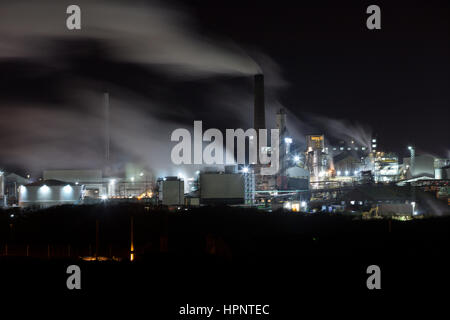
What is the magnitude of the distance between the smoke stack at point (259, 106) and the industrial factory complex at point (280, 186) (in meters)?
0.09

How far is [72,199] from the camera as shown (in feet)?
109

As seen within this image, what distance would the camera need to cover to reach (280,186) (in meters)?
33.0

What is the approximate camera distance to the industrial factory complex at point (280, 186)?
25547mm

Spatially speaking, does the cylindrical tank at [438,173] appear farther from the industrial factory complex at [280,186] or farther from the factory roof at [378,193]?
the factory roof at [378,193]

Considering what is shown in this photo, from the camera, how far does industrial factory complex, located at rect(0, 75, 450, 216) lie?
25547 mm

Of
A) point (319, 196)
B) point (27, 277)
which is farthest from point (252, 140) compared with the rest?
point (27, 277)

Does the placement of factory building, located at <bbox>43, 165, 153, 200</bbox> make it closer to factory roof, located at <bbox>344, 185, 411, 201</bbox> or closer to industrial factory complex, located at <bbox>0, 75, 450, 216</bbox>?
industrial factory complex, located at <bbox>0, 75, 450, 216</bbox>

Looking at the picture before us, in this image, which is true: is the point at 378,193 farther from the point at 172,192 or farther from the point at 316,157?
the point at 316,157

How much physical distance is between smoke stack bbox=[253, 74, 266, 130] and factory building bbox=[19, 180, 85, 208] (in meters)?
16.2

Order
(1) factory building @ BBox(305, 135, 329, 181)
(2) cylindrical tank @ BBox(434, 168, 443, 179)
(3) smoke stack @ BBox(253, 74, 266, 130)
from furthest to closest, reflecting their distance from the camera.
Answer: (1) factory building @ BBox(305, 135, 329, 181) < (2) cylindrical tank @ BBox(434, 168, 443, 179) < (3) smoke stack @ BBox(253, 74, 266, 130)

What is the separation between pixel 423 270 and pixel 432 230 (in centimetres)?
393

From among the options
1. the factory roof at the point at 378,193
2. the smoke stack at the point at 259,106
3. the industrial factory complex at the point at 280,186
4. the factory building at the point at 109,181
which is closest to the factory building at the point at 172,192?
the industrial factory complex at the point at 280,186

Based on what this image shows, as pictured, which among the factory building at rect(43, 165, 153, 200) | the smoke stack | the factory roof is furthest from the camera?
the factory building at rect(43, 165, 153, 200)

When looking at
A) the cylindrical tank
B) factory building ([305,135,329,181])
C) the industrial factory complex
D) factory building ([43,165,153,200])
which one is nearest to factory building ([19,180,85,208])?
the industrial factory complex
